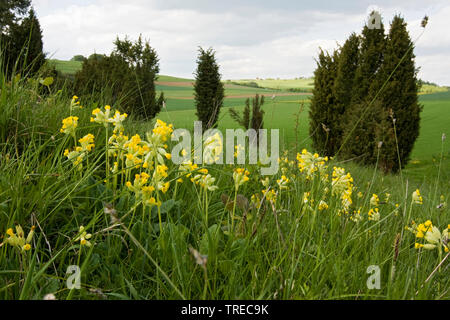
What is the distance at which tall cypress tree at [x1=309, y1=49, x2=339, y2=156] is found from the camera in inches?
505

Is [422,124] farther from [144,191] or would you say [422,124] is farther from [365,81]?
[144,191]

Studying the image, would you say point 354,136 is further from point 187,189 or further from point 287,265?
point 287,265

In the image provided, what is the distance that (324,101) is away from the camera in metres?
13.0

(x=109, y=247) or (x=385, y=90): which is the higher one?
(x=385, y=90)

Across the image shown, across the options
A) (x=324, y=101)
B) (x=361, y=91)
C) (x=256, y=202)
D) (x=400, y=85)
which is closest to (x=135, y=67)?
(x=324, y=101)

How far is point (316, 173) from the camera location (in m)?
2.83

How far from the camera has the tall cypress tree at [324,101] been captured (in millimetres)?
12828

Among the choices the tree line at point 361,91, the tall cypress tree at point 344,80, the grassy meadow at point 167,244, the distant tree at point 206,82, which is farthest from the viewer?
the distant tree at point 206,82

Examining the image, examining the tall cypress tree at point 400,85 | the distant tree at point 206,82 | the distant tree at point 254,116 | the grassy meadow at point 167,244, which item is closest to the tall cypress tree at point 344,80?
the tall cypress tree at point 400,85

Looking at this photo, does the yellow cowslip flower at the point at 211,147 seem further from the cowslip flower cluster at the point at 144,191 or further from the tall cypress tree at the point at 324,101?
the tall cypress tree at the point at 324,101

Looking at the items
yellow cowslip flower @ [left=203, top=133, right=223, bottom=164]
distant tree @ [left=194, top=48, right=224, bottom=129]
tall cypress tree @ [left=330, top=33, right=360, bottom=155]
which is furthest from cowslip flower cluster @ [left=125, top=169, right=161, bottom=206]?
distant tree @ [left=194, top=48, right=224, bottom=129]

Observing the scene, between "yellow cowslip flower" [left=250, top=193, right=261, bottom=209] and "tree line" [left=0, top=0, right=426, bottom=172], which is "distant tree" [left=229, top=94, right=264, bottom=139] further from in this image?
"yellow cowslip flower" [left=250, top=193, right=261, bottom=209]

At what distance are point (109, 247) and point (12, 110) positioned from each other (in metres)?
1.89
